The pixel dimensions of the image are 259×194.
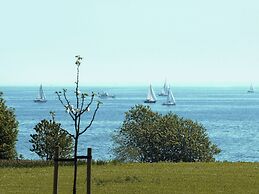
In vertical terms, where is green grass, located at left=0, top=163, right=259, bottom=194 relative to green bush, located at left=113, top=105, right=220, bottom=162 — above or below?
above

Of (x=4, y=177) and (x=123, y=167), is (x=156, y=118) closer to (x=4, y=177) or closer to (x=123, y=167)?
(x=123, y=167)

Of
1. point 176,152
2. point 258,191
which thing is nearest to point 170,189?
point 258,191

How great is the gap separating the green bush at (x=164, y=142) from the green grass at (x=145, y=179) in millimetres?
20908

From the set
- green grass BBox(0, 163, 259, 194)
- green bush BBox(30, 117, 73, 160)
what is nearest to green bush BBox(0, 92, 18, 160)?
green bush BBox(30, 117, 73, 160)

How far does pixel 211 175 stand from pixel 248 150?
49.8 metres

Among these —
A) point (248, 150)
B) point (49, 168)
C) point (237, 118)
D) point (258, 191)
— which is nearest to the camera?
point (258, 191)

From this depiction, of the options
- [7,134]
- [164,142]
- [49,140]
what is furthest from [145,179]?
[164,142]

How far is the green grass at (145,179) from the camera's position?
22266 millimetres

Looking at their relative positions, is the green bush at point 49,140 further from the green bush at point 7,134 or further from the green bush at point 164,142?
the green bush at point 164,142

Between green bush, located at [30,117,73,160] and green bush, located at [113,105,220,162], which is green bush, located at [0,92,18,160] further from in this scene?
green bush, located at [113,105,220,162]

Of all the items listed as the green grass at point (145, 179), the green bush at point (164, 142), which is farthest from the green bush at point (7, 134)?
the green grass at point (145, 179)

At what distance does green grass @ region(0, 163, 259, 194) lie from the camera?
877 inches

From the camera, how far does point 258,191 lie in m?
21.9

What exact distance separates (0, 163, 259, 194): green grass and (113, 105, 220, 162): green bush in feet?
68.6
